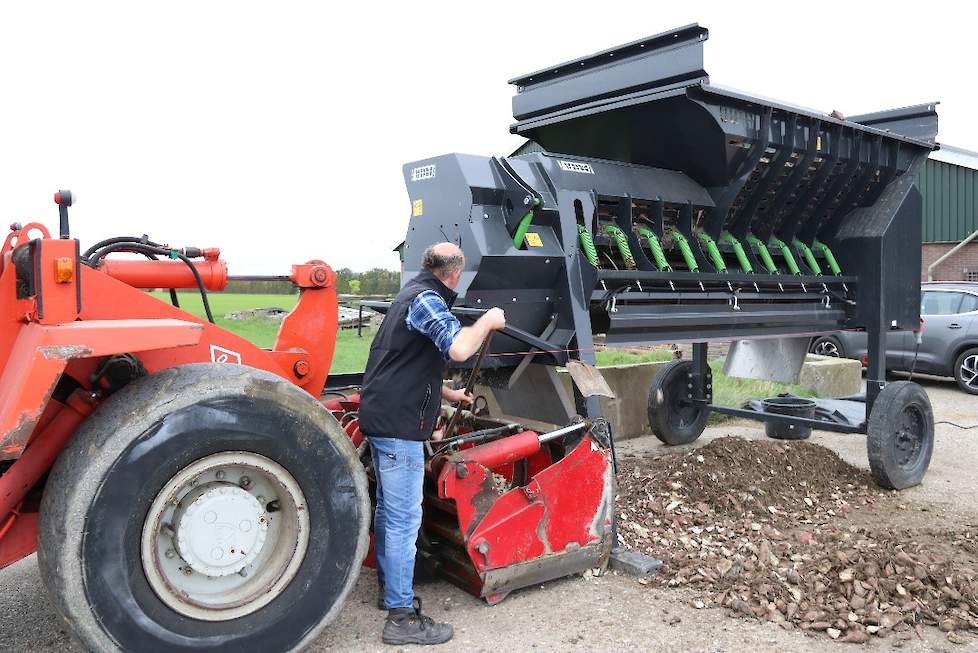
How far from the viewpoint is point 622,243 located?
16.9 feet

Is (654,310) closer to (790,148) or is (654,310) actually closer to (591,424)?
(591,424)

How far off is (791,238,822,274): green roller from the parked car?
528 cm

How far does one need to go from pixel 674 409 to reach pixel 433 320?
4741 millimetres

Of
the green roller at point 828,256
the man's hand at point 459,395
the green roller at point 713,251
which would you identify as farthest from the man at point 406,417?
the green roller at point 828,256

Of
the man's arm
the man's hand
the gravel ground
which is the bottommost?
the gravel ground

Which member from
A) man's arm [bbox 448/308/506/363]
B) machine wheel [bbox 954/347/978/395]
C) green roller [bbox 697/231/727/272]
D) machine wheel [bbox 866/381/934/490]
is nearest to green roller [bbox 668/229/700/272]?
green roller [bbox 697/231/727/272]

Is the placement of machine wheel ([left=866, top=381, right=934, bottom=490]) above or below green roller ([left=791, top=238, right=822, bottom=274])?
below

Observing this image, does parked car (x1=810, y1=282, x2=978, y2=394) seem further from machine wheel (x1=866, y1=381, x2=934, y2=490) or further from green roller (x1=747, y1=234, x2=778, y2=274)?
green roller (x1=747, y1=234, x2=778, y2=274)

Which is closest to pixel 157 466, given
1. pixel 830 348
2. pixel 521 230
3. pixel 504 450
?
pixel 504 450

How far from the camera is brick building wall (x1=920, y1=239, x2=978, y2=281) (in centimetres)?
2089

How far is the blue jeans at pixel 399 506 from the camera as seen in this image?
3568 mm

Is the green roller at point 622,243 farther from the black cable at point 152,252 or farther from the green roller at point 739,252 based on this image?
the black cable at point 152,252

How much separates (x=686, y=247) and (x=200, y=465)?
372cm

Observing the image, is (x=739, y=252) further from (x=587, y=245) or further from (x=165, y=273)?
(x=165, y=273)
